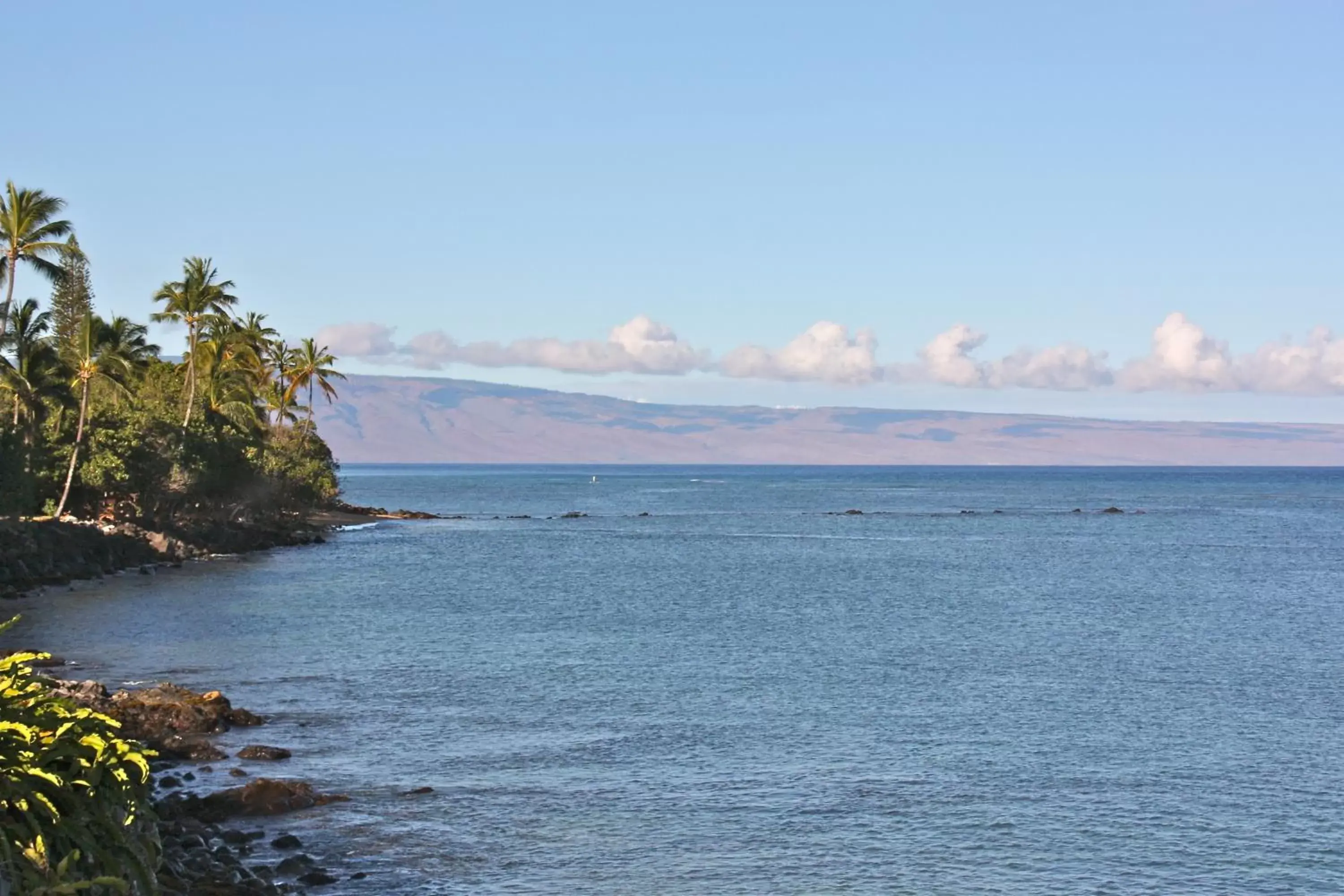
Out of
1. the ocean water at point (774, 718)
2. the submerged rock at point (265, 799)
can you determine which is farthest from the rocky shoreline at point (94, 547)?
the submerged rock at point (265, 799)

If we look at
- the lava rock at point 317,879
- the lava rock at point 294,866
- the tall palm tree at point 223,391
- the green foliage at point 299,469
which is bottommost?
the lava rock at point 317,879

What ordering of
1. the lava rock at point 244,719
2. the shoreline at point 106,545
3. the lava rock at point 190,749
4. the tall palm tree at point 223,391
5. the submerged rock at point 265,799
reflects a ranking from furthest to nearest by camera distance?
1. the tall palm tree at point 223,391
2. the shoreline at point 106,545
3. the lava rock at point 244,719
4. the lava rock at point 190,749
5. the submerged rock at point 265,799

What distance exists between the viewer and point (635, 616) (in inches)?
2196

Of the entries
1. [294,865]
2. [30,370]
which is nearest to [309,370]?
[30,370]

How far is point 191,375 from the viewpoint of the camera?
88.4 m

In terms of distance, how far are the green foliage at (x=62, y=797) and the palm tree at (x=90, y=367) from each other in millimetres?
61719

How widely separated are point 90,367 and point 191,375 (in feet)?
61.3

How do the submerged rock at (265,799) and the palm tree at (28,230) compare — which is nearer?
the submerged rock at (265,799)

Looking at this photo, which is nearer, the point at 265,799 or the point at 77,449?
the point at 265,799

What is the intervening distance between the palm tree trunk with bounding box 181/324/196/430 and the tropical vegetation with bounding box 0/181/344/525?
0.70ft

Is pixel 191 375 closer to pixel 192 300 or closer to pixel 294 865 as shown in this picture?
pixel 192 300

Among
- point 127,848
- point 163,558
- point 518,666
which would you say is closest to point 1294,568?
point 518,666

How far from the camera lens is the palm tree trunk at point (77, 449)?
70.9 metres

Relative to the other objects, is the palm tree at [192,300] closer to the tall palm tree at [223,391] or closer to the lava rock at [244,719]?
the tall palm tree at [223,391]
